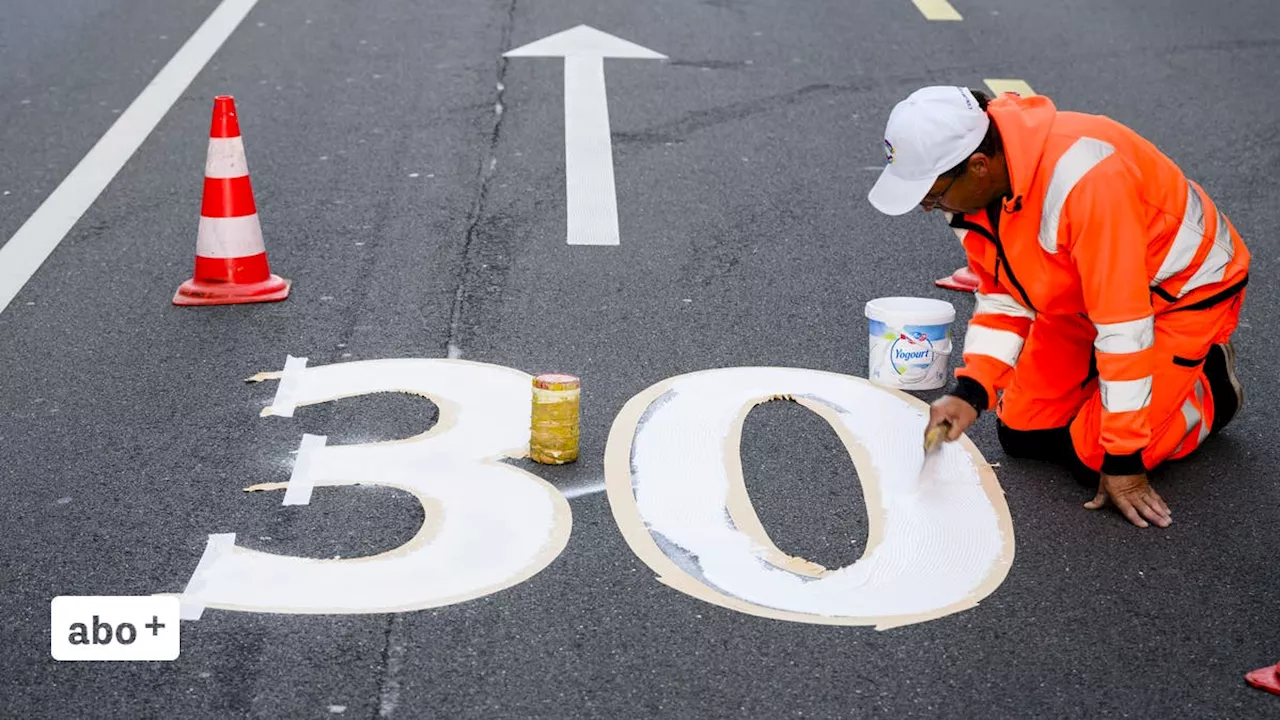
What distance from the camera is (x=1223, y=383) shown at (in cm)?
505

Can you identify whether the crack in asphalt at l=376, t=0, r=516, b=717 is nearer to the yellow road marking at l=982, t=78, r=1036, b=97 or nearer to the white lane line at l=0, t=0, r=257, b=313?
the white lane line at l=0, t=0, r=257, b=313

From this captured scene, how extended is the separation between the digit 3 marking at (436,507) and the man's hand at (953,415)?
47.1 inches

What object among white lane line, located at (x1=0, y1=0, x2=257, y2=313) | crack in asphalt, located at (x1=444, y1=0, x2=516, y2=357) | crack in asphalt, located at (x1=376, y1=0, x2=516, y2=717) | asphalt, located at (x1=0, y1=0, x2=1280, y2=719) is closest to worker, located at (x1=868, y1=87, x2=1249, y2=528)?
asphalt, located at (x1=0, y1=0, x2=1280, y2=719)

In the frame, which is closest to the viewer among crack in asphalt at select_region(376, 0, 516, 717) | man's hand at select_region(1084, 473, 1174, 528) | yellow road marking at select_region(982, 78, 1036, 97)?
crack in asphalt at select_region(376, 0, 516, 717)

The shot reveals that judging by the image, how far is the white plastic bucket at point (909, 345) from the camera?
218 inches

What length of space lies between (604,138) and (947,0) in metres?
4.78

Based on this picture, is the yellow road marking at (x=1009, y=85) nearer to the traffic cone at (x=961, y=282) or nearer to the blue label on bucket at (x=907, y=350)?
the traffic cone at (x=961, y=282)

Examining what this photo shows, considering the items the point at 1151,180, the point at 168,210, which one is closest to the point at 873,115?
the point at 168,210

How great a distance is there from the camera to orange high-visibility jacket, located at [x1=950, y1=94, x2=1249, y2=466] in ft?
14.2

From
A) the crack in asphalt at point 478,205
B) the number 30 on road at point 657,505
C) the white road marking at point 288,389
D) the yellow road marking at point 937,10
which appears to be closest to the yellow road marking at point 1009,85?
the yellow road marking at point 937,10

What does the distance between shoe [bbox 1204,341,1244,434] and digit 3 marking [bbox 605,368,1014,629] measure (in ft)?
2.71

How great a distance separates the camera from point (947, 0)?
40.4ft

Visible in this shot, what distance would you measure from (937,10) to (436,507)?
8.59 metres

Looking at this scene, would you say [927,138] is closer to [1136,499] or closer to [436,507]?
[1136,499]
